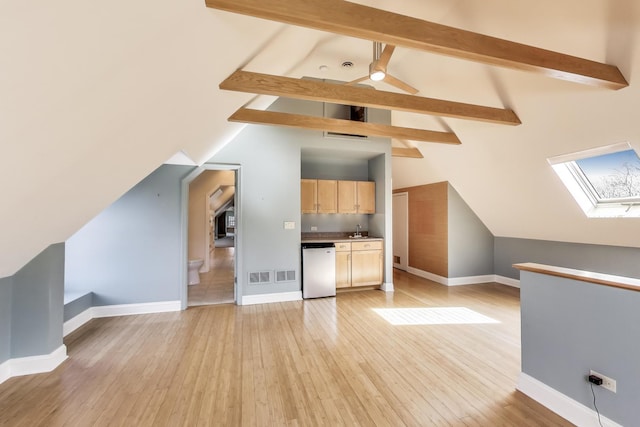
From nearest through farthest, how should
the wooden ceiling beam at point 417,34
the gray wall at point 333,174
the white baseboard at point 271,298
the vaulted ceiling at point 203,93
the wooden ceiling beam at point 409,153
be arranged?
1. the vaulted ceiling at point 203,93
2. the wooden ceiling beam at point 417,34
3. the white baseboard at point 271,298
4. the gray wall at point 333,174
5. the wooden ceiling beam at point 409,153

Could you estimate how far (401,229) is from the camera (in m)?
6.68

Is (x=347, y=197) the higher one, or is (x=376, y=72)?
(x=376, y=72)

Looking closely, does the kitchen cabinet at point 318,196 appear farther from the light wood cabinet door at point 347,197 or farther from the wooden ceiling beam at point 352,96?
the wooden ceiling beam at point 352,96

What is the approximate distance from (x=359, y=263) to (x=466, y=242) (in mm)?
2449

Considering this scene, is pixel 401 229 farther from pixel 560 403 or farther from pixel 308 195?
pixel 560 403

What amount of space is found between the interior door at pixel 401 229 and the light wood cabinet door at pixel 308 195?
9.44 feet

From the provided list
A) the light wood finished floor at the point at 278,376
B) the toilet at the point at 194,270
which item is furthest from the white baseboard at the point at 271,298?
the toilet at the point at 194,270

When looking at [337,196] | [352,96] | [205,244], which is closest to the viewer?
[352,96]

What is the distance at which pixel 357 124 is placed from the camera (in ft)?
12.4

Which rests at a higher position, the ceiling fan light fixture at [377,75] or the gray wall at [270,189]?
the ceiling fan light fixture at [377,75]

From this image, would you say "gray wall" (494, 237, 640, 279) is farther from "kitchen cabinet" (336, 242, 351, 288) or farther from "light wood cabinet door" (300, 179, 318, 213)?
"light wood cabinet door" (300, 179, 318, 213)

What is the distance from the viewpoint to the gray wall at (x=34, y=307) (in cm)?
229

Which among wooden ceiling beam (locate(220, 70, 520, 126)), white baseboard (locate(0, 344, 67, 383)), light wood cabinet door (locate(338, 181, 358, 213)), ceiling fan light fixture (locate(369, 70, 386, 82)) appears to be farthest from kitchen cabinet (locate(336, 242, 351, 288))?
white baseboard (locate(0, 344, 67, 383))

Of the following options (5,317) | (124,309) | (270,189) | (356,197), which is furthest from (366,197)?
(5,317)
